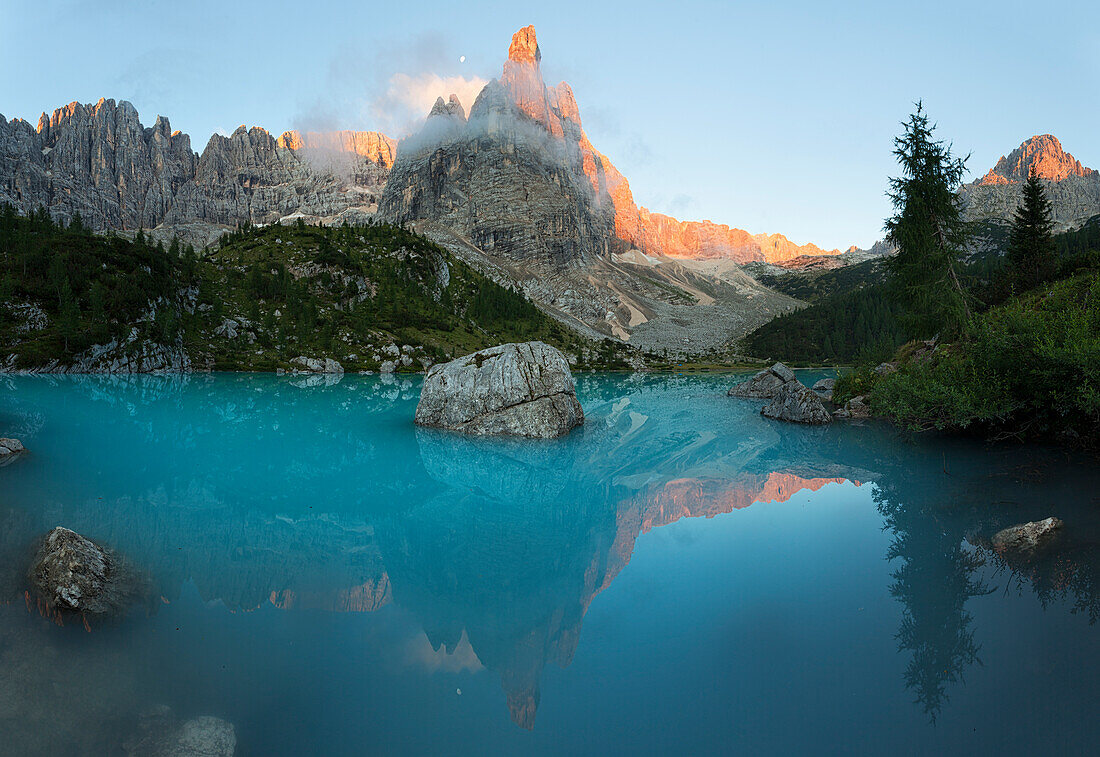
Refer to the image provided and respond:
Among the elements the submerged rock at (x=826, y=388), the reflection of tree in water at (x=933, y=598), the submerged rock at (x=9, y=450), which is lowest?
the reflection of tree in water at (x=933, y=598)

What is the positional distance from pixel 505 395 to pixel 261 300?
344ft

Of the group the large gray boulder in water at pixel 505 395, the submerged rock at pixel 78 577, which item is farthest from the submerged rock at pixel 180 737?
the large gray boulder in water at pixel 505 395

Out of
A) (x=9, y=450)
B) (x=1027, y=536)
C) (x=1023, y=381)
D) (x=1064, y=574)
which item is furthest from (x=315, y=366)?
(x=1064, y=574)

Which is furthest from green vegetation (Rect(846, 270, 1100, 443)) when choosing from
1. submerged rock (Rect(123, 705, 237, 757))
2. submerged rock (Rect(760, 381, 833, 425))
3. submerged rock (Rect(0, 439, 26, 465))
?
submerged rock (Rect(0, 439, 26, 465))

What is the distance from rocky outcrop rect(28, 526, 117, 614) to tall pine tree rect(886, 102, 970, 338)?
44252mm

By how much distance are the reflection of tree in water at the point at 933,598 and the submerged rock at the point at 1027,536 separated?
0.95 meters

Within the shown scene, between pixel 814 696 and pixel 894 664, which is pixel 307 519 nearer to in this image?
pixel 814 696

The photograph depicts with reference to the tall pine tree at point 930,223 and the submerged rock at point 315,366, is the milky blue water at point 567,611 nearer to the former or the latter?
the tall pine tree at point 930,223

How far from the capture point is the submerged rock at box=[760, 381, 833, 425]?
3816 centimetres

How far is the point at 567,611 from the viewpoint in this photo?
11.0 meters

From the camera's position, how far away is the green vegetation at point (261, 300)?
78.9m

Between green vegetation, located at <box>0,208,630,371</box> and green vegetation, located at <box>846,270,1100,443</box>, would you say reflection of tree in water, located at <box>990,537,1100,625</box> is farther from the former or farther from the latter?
green vegetation, located at <box>0,208,630,371</box>

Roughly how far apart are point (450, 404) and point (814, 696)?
3065cm

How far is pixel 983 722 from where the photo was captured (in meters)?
7.36
